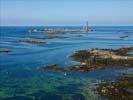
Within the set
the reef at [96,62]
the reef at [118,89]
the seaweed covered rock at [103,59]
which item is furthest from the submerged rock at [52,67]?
the reef at [118,89]

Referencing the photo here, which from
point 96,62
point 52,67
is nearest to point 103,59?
point 96,62

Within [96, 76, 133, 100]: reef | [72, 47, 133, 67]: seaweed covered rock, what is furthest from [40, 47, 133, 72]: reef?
[96, 76, 133, 100]: reef

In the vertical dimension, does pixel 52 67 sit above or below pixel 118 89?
below

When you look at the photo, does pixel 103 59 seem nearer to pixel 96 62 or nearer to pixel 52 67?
pixel 96 62

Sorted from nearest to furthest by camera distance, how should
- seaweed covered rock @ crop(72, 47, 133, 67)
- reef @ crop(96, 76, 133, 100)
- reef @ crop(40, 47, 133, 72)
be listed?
reef @ crop(96, 76, 133, 100) < reef @ crop(40, 47, 133, 72) < seaweed covered rock @ crop(72, 47, 133, 67)

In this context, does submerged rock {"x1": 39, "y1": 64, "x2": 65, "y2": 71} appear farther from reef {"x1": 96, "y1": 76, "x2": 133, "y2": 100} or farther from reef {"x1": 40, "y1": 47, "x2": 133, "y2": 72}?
reef {"x1": 96, "y1": 76, "x2": 133, "y2": 100}

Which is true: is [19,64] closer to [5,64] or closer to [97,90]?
[5,64]

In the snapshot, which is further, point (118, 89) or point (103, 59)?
point (103, 59)

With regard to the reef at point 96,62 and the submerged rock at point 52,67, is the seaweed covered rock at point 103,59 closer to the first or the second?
the reef at point 96,62

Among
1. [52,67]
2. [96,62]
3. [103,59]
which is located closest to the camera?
[52,67]
